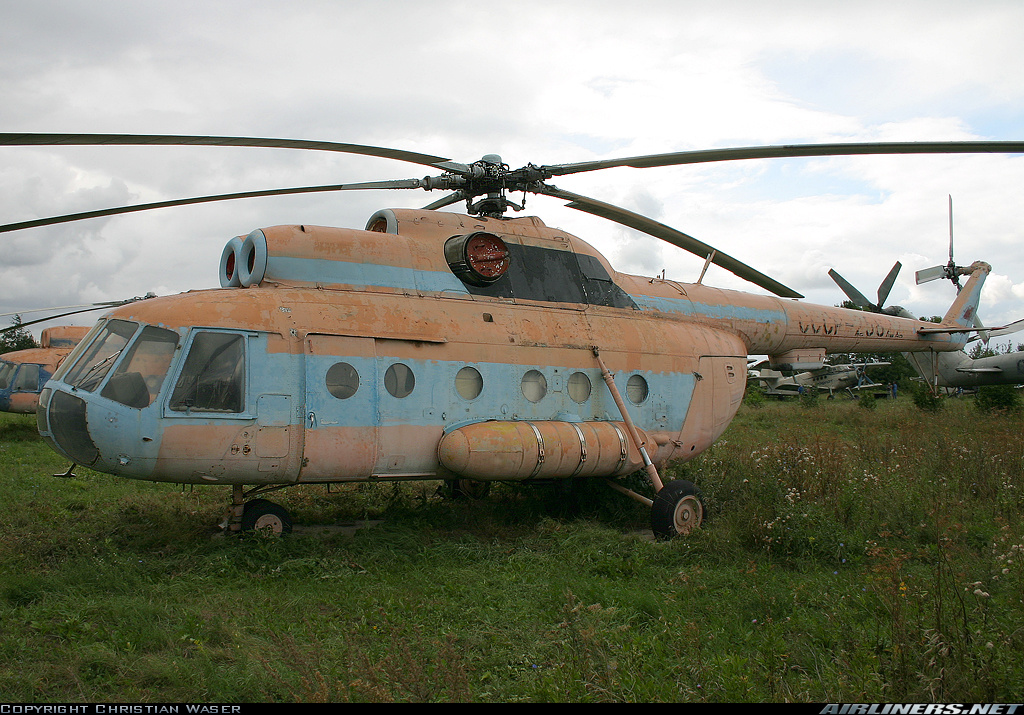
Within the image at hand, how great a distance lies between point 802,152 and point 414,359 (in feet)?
15.1

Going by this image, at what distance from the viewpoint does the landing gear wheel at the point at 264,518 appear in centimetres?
725

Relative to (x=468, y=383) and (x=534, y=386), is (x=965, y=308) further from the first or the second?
(x=468, y=383)

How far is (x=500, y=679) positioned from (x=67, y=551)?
4943mm

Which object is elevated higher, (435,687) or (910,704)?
(910,704)

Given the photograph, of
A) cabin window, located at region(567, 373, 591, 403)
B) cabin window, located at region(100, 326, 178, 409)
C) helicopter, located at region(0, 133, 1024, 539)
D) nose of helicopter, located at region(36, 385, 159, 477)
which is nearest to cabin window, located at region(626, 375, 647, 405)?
helicopter, located at region(0, 133, 1024, 539)

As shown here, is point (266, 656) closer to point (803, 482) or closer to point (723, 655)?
point (723, 655)

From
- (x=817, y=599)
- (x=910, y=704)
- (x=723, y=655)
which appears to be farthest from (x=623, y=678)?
(x=817, y=599)

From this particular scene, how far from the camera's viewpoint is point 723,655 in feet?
14.6

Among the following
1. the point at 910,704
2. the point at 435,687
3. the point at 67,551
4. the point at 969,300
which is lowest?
the point at 67,551

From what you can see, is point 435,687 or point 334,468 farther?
point 334,468

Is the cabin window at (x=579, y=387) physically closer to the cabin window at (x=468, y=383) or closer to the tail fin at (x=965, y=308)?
the cabin window at (x=468, y=383)

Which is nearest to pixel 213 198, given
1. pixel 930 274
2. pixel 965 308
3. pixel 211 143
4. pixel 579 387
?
pixel 211 143

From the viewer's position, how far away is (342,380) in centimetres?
718

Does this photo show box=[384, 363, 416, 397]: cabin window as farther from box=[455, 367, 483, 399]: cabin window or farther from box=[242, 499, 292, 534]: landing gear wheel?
box=[242, 499, 292, 534]: landing gear wheel
